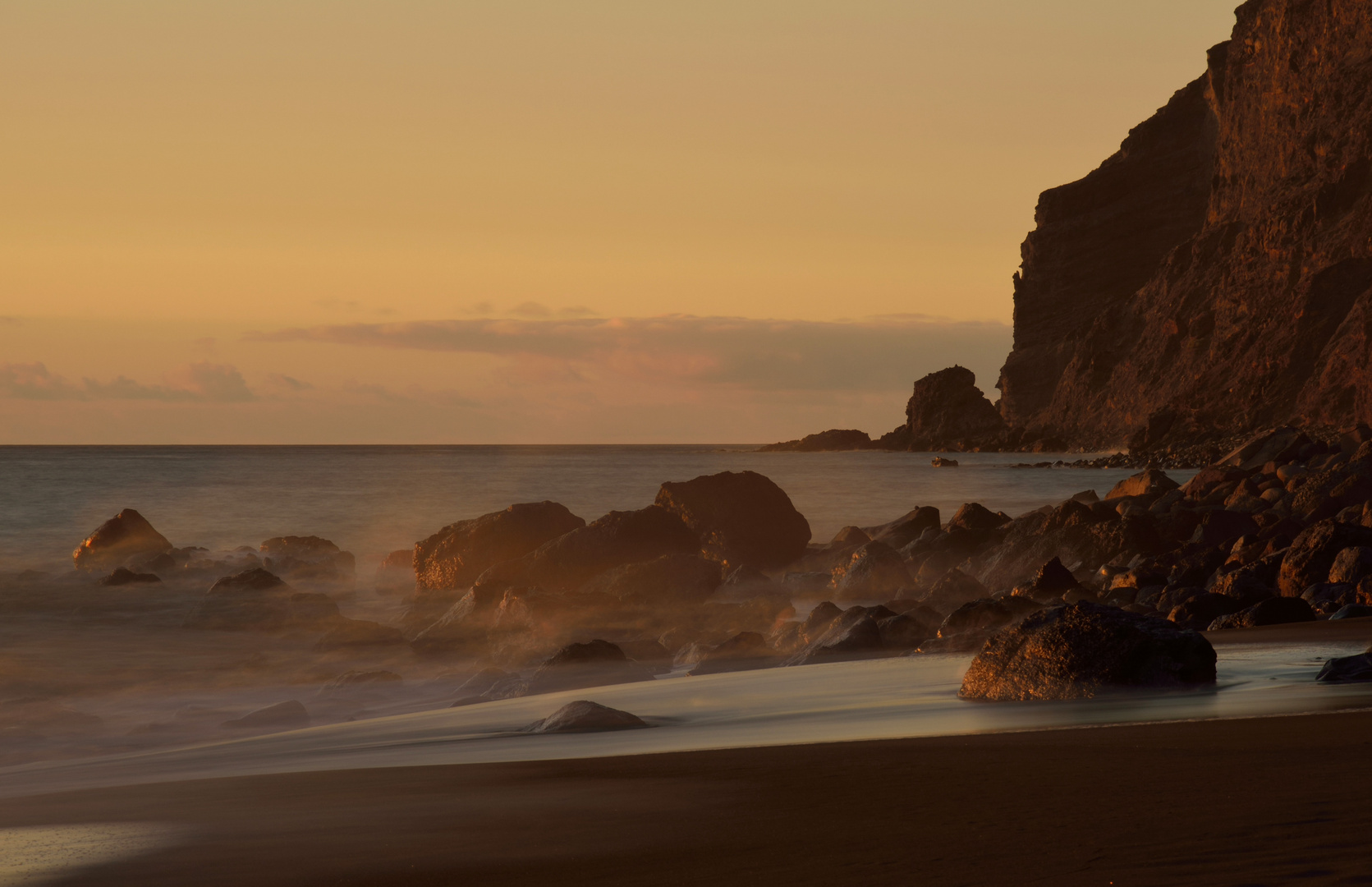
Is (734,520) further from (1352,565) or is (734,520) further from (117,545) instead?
(117,545)

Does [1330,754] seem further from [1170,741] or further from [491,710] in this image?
[491,710]

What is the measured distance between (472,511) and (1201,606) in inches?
1487

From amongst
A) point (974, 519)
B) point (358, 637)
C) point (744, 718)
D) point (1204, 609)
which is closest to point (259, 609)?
point (358, 637)

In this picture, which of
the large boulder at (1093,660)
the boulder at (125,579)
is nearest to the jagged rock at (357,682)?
the large boulder at (1093,660)

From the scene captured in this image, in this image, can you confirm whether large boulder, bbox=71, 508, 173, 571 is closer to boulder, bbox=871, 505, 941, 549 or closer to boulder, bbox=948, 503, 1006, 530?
boulder, bbox=871, 505, 941, 549

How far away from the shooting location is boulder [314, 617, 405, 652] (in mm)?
15594

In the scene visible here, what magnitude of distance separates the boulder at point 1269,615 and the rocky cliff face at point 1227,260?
56313 millimetres

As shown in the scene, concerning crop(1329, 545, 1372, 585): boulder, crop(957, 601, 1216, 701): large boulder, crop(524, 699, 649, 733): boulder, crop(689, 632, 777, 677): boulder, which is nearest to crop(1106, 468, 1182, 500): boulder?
crop(1329, 545, 1372, 585): boulder

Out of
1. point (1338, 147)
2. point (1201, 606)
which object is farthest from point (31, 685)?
point (1338, 147)

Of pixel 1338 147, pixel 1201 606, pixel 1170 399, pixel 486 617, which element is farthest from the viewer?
pixel 1170 399

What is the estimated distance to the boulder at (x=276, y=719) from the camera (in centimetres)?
1104

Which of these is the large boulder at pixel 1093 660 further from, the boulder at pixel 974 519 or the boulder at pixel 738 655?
the boulder at pixel 974 519

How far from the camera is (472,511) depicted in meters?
47.0

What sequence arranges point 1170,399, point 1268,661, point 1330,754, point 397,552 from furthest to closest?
point 1170,399, point 397,552, point 1268,661, point 1330,754
